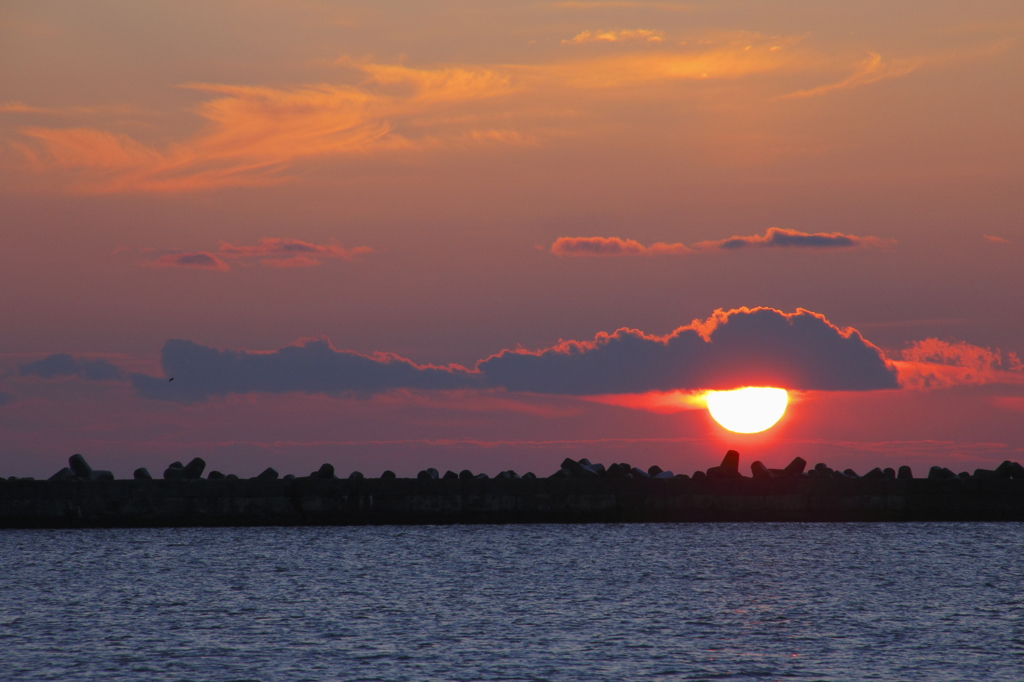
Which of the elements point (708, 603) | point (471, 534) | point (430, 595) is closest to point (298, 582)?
point (430, 595)

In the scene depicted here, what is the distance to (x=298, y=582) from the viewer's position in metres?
32.8

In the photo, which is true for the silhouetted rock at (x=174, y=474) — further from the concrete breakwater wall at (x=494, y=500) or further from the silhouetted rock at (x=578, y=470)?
the silhouetted rock at (x=578, y=470)

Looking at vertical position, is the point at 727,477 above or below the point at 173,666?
above

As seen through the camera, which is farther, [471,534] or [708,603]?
[471,534]

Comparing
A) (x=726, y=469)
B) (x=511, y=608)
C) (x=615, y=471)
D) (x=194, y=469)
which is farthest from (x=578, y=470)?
(x=511, y=608)

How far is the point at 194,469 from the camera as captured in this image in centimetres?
5238

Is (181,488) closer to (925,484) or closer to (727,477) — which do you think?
(727,477)

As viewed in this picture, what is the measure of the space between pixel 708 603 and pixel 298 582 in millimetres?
11739

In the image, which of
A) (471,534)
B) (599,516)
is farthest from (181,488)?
(599,516)

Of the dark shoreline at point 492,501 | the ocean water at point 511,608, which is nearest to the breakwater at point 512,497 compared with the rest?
the dark shoreline at point 492,501

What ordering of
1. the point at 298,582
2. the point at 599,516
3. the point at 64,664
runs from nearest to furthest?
1. the point at 64,664
2. the point at 298,582
3. the point at 599,516

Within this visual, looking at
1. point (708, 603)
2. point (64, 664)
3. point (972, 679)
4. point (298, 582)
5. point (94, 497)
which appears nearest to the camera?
point (972, 679)

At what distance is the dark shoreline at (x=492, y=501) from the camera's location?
50.1m

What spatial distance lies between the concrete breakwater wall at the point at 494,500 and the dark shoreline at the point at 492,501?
0.15 feet
